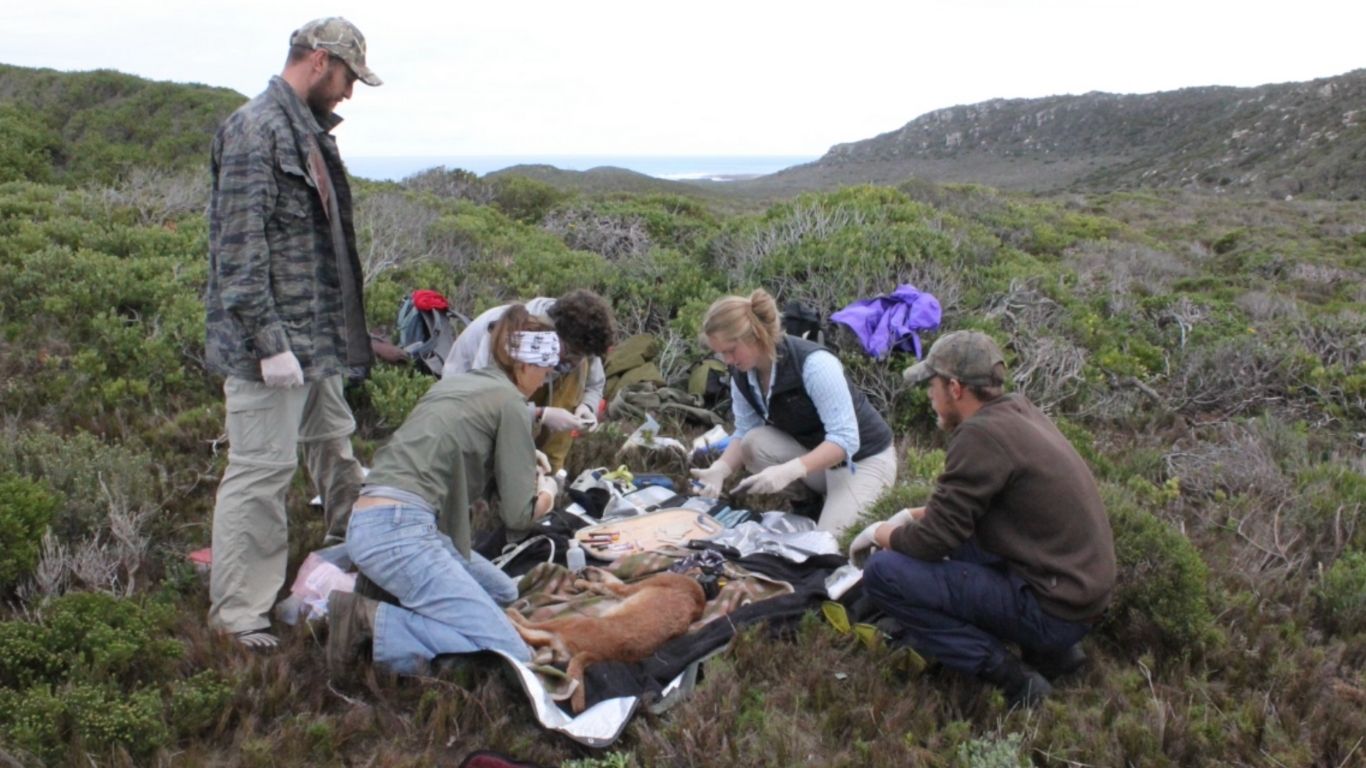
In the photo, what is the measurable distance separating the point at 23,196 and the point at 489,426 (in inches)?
306

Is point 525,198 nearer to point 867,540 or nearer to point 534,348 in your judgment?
point 534,348

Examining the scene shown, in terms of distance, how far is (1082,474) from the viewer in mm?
3223

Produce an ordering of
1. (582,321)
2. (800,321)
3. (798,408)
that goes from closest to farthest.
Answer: (582,321), (798,408), (800,321)

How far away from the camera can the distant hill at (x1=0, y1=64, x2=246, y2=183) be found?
14.0m

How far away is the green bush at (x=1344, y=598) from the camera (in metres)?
3.98

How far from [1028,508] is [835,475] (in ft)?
5.78

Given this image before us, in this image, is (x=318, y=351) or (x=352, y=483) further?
(x=352, y=483)

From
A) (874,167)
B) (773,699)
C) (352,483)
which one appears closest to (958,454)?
(773,699)

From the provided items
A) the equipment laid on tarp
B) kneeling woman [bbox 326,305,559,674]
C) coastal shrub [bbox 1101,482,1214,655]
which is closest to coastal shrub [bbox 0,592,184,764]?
kneeling woman [bbox 326,305,559,674]

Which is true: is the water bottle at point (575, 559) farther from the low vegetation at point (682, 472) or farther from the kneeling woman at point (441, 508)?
the low vegetation at point (682, 472)

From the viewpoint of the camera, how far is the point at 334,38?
336cm

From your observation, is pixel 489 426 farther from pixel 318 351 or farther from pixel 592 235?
pixel 592 235

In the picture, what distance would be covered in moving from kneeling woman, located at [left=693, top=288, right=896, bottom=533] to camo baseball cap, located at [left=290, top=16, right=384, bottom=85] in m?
1.86

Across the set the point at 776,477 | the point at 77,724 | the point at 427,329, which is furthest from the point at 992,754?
the point at 427,329
